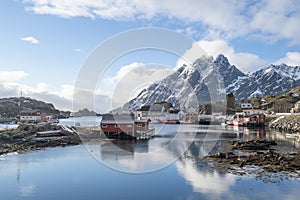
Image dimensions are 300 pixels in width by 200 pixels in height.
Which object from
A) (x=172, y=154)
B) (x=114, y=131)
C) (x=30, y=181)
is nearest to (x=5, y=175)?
(x=30, y=181)

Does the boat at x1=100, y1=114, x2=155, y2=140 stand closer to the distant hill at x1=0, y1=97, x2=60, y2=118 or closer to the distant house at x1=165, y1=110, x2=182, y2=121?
the distant house at x1=165, y1=110, x2=182, y2=121

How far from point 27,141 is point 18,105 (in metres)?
103

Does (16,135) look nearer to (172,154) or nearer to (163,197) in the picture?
(172,154)

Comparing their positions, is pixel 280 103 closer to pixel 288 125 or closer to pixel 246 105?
pixel 246 105

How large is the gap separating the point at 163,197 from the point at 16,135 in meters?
28.9

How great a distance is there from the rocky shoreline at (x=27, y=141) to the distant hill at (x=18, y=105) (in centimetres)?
8448

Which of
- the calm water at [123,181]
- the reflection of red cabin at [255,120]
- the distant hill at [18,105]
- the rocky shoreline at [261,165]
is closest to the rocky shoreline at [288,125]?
the reflection of red cabin at [255,120]

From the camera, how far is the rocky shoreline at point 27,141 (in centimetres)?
3057

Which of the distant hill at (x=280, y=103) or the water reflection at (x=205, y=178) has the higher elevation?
the distant hill at (x=280, y=103)

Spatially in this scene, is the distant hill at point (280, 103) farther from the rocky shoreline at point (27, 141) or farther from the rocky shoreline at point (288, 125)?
the rocky shoreline at point (27, 141)

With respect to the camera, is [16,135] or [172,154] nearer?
[172,154]

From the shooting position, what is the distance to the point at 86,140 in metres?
40.0

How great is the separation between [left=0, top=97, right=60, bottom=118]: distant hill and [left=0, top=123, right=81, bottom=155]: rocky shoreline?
3326 inches

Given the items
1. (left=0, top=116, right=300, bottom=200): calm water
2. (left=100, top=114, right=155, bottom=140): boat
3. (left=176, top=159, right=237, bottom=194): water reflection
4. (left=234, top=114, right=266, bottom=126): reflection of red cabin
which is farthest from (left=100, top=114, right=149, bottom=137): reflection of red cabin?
(left=234, top=114, right=266, bottom=126): reflection of red cabin
